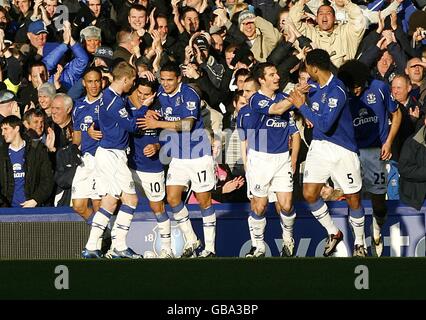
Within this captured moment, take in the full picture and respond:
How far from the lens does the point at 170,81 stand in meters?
15.2

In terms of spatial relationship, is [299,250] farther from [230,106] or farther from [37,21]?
[37,21]

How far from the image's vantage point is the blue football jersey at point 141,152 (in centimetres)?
1541

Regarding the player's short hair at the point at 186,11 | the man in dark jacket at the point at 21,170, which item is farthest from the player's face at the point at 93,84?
the player's short hair at the point at 186,11

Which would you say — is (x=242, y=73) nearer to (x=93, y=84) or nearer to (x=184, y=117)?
(x=184, y=117)

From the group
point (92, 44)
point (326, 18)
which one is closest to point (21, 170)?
point (92, 44)

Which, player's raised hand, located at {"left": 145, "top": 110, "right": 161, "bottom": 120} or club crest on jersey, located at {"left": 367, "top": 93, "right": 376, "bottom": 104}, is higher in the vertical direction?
club crest on jersey, located at {"left": 367, "top": 93, "right": 376, "bottom": 104}

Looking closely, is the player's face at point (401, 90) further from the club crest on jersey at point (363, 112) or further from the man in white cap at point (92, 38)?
the man in white cap at point (92, 38)

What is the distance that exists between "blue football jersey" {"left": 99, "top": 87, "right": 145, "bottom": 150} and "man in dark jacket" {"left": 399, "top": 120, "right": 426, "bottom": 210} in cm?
289

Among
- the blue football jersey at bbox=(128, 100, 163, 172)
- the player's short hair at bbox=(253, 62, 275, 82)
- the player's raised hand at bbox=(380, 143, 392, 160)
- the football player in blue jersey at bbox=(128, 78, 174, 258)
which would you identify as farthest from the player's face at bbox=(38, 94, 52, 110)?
the player's raised hand at bbox=(380, 143, 392, 160)

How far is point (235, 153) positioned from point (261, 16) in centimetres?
265

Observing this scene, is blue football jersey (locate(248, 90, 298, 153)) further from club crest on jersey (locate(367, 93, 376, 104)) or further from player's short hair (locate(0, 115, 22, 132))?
player's short hair (locate(0, 115, 22, 132))

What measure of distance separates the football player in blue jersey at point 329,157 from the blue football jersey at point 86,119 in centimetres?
253

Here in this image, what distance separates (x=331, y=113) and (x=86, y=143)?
3.18 m

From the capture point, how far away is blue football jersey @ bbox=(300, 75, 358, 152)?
14.2 metres
